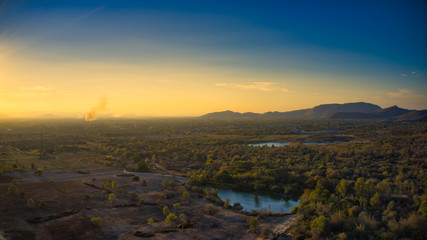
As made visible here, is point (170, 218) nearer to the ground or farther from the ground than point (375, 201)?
nearer to the ground

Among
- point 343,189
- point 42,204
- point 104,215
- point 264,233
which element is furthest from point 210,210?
point 42,204

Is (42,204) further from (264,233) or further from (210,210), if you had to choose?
(264,233)

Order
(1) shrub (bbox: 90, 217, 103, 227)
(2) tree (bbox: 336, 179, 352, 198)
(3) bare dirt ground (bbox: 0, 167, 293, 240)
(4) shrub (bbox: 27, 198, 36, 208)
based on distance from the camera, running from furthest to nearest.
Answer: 1. (2) tree (bbox: 336, 179, 352, 198)
2. (4) shrub (bbox: 27, 198, 36, 208)
3. (1) shrub (bbox: 90, 217, 103, 227)
4. (3) bare dirt ground (bbox: 0, 167, 293, 240)

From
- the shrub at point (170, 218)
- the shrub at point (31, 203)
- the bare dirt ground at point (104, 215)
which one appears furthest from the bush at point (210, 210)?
the shrub at point (31, 203)

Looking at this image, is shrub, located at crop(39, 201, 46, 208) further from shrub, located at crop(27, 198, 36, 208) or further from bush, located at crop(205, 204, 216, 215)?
bush, located at crop(205, 204, 216, 215)

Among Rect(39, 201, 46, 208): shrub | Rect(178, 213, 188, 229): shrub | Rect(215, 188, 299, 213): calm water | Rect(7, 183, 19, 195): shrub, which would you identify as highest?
Rect(7, 183, 19, 195): shrub

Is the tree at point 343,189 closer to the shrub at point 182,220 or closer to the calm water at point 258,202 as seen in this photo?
the calm water at point 258,202

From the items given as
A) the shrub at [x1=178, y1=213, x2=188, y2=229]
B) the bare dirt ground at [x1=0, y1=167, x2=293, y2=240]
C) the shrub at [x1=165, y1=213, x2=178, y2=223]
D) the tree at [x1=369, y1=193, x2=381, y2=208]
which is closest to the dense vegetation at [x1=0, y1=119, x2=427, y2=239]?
the tree at [x1=369, y1=193, x2=381, y2=208]
